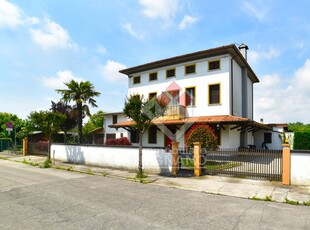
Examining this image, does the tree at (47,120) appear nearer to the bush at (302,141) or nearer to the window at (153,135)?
the window at (153,135)

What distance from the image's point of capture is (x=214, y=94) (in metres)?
18.3

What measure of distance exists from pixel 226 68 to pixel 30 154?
64.0ft

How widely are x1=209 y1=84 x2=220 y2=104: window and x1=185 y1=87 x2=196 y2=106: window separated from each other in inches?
57.1

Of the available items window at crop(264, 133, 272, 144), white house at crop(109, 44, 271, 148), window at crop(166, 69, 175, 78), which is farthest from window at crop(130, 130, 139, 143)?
window at crop(264, 133, 272, 144)

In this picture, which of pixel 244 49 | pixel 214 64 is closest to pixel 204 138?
pixel 214 64

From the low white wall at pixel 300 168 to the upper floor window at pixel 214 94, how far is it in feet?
29.9

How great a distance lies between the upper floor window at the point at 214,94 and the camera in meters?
18.0

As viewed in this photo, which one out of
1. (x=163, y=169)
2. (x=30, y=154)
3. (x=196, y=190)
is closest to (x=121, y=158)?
(x=163, y=169)

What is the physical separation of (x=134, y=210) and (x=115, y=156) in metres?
8.16

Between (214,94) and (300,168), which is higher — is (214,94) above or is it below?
above

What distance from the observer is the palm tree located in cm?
2330

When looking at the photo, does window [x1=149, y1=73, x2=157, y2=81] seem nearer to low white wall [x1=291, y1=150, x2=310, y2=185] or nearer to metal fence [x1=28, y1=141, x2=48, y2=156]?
metal fence [x1=28, y1=141, x2=48, y2=156]

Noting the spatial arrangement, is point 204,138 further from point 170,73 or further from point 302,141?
point 302,141

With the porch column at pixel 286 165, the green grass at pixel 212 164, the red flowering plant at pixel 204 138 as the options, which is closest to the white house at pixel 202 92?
the red flowering plant at pixel 204 138
